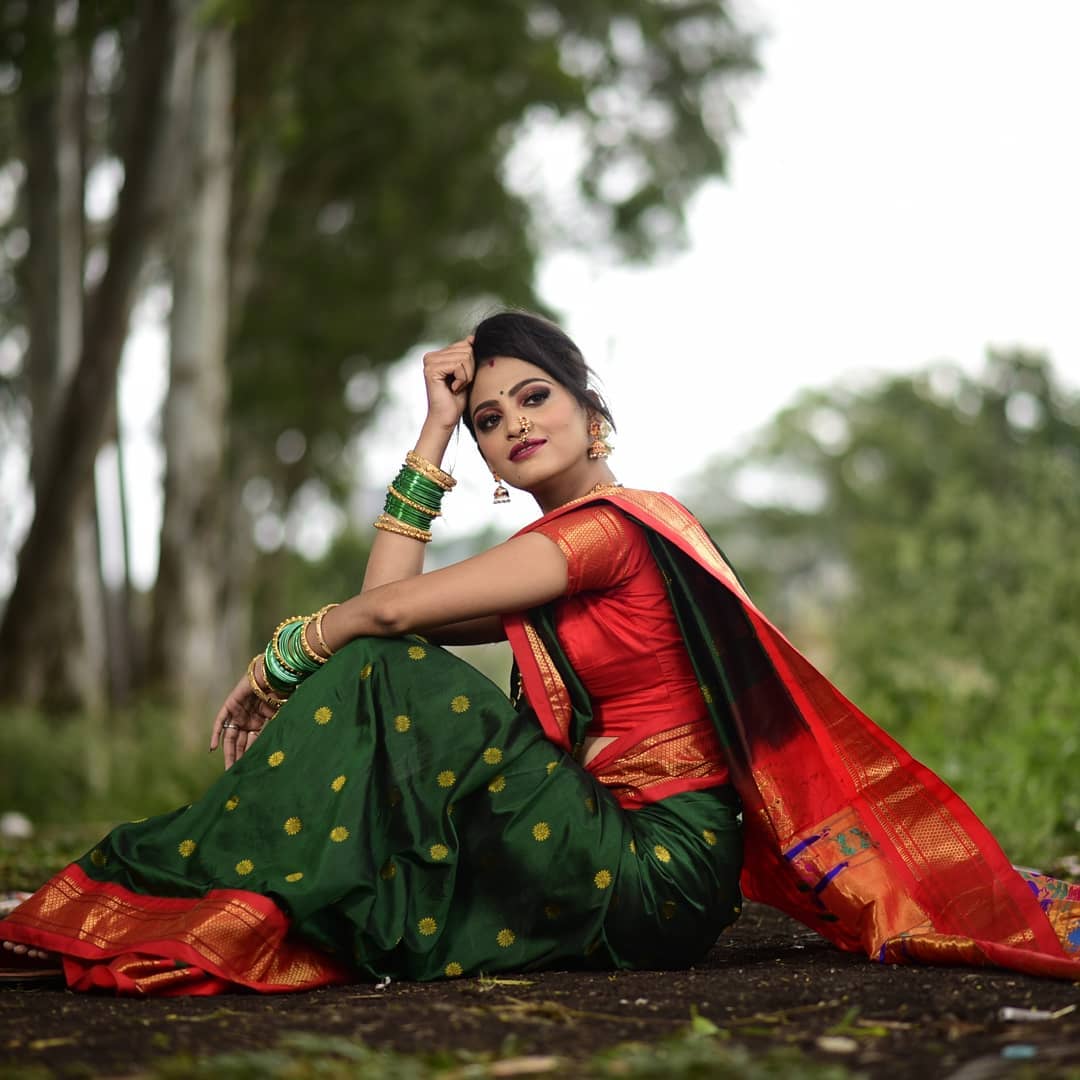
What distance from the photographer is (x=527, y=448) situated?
335cm

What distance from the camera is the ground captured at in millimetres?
2068

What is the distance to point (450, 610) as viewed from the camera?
3010 mm

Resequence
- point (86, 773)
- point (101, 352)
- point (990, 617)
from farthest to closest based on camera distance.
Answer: point (990, 617) → point (86, 773) → point (101, 352)

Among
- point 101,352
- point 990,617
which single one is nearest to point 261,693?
point 101,352

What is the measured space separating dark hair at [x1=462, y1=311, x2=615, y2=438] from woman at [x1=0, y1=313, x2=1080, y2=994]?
0.09m

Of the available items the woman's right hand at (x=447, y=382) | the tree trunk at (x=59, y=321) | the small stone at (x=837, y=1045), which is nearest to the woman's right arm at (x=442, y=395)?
the woman's right hand at (x=447, y=382)

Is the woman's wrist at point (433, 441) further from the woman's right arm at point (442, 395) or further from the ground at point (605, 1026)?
the ground at point (605, 1026)

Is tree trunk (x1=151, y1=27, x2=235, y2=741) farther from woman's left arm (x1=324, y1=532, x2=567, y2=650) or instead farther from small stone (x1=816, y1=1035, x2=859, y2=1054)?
small stone (x1=816, y1=1035, x2=859, y2=1054)

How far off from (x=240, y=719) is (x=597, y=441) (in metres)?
1.05

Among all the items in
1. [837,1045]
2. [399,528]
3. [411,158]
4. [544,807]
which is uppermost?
[411,158]

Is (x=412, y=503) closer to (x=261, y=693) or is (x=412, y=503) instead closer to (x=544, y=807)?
(x=261, y=693)

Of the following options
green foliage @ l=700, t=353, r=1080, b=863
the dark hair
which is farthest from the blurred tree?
the dark hair

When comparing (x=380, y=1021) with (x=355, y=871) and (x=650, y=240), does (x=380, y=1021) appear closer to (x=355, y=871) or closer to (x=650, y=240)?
(x=355, y=871)

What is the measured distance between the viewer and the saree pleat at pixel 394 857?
9.34 feet
